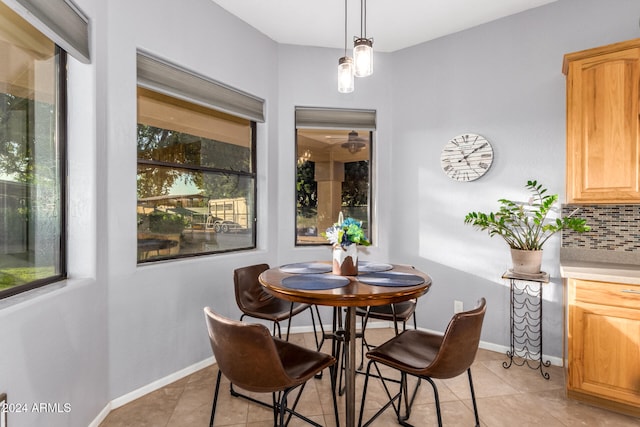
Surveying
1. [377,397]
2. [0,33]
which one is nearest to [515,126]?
[377,397]

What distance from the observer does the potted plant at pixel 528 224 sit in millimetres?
2592

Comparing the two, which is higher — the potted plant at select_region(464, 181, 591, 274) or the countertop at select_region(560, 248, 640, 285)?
the potted plant at select_region(464, 181, 591, 274)

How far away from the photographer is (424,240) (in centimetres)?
348

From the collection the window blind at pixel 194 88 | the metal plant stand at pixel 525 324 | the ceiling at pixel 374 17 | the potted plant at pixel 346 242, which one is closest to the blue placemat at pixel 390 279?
the potted plant at pixel 346 242

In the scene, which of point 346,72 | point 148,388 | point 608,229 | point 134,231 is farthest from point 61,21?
point 608,229

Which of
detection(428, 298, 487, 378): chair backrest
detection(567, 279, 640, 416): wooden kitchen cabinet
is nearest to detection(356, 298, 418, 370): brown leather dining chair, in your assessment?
detection(428, 298, 487, 378): chair backrest

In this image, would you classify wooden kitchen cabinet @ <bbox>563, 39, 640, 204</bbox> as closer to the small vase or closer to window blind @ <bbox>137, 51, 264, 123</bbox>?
the small vase

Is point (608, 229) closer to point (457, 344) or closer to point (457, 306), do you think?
point (457, 306)

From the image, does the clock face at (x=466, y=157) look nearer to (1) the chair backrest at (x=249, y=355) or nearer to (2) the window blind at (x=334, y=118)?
(2) the window blind at (x=334, y=118)

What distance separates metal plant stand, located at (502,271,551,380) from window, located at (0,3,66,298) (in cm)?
326

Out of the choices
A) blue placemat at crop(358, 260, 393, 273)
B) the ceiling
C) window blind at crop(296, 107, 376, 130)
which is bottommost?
blue placemat at crop(358, 260, 393, 273)

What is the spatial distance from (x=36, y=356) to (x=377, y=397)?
6.32 feet

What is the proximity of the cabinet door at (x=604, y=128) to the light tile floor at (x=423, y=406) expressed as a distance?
4.49 ft

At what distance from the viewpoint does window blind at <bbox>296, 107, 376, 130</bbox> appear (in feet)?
11.6
